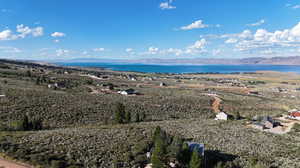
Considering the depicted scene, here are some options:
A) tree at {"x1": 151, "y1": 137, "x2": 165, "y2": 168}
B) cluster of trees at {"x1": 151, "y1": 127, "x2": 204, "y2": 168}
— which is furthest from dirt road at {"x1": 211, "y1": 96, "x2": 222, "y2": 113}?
tree at {"x1": 151, "y1": 137, "x2": 165, "y2": 168}

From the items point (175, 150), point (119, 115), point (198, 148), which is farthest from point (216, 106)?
point (175, 150)

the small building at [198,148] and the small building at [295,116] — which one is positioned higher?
the small building at [198,148]

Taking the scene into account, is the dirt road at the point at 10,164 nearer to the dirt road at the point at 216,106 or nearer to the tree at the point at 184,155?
the tree at the point at 184,155

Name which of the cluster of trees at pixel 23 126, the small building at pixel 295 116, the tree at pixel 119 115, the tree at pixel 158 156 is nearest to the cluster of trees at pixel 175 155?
the tree at pixel 158 156

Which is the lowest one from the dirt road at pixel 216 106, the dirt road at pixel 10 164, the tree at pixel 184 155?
the dirt road at pixel 216 106

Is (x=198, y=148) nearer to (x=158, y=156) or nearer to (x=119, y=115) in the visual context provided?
(x=158, y=156)

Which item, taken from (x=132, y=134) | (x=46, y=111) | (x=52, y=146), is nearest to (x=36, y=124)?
(x=46, y=111)

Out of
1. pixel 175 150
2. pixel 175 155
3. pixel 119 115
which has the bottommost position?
pixel 175 155

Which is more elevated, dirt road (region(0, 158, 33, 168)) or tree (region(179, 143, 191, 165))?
dirt road (region(0, 158, 33, 168))

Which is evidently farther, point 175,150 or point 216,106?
point 216,106

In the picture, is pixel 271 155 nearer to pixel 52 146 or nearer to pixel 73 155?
pixel 73 155

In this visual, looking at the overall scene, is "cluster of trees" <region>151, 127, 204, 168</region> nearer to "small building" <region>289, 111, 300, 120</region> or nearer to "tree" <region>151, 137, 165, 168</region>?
"tree" <region>151, 137, 165, 168</region>
